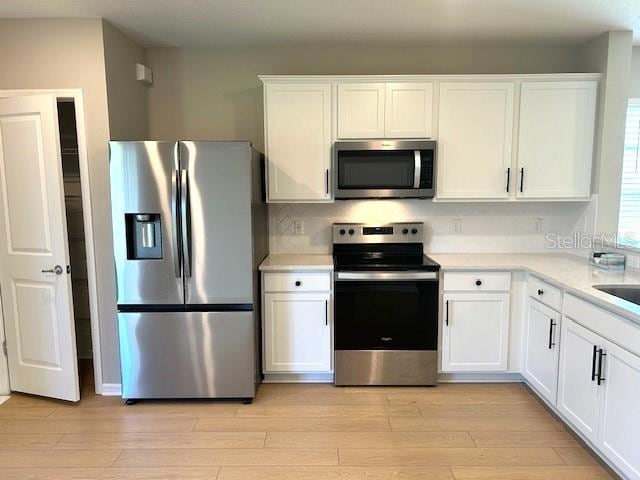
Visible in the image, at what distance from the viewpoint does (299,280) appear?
292 centimetres

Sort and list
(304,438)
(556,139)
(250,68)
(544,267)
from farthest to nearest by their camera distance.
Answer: (250,68) < (556,139) < (544,267) < (304,438)

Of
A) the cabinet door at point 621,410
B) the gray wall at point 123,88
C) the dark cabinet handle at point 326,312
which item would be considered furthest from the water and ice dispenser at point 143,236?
the cabinet door at point 621,410

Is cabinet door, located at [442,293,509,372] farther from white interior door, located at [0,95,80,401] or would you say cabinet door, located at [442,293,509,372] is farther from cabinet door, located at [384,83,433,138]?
white interior door, located at [0,95,80,401]

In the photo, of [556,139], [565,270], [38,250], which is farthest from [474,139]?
[38,250]

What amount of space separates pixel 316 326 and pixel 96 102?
213 cm

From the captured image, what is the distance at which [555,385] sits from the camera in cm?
248

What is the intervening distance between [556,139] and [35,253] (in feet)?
Answer: 12.4

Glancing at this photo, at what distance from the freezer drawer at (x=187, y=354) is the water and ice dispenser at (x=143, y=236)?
0.40 meters

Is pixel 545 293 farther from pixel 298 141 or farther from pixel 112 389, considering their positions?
pixel 112 389

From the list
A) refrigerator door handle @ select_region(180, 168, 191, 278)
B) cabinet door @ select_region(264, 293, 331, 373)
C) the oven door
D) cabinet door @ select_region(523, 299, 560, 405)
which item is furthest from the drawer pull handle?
refrigerator door handle @ select_region(180, 168, 191, 278)

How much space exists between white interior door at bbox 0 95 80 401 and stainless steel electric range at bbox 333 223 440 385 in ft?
6.09

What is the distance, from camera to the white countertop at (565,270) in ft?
6.51

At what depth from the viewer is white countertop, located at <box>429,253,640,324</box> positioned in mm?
1983

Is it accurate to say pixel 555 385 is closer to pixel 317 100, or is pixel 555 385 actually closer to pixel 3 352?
pixel 317 100
